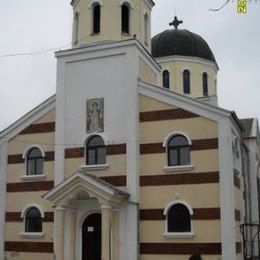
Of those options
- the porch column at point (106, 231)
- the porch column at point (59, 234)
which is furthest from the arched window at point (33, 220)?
the porch column at point (106, 231)

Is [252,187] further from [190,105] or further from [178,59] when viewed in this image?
[178,59]

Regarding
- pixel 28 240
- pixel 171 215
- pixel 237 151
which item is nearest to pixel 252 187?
pixel 237 151

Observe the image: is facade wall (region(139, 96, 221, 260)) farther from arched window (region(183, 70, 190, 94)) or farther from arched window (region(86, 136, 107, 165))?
arched window (region(183, 70, 190, 94))

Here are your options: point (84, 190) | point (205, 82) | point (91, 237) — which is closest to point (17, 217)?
point (91, 237)

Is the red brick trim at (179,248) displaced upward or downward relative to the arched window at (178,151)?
downward

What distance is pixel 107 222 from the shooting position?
20.6 m

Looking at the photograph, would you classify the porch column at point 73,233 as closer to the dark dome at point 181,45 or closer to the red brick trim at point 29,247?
the red brick trim at point 29,247

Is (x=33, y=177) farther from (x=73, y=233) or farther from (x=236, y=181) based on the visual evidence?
(x=236, y=181)

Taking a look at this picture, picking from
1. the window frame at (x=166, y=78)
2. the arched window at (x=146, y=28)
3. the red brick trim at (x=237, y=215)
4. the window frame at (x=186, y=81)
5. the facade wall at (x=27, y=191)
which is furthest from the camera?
the window frame at (x=166, y=78)

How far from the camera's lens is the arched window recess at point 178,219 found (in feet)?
68.5

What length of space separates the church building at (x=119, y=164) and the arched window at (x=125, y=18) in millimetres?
86

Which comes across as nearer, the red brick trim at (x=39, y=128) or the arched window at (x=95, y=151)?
the arched window at (x=95, y=151)

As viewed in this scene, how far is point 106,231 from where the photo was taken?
67.5 feet

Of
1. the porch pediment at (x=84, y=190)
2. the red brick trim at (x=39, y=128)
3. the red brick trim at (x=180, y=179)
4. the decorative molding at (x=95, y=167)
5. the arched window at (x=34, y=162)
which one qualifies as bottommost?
the porch pediment at (x=84, y=190)
